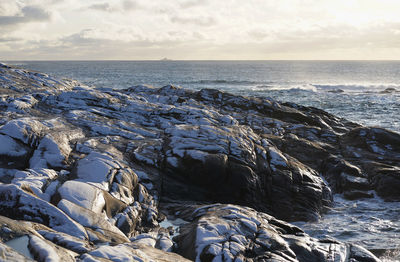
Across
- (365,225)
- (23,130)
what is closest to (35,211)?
(23,130)

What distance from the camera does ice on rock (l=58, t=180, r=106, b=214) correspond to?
7.72 m

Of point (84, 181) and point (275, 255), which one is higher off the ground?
point (84, 181)

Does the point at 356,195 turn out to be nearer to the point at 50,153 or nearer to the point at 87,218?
the point at 87,218

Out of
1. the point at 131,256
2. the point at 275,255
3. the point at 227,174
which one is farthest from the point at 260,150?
the point at 131,256

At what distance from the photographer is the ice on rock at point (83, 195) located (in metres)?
7.72

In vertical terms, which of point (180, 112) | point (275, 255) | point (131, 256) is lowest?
point (275, 255)

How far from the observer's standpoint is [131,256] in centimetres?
538

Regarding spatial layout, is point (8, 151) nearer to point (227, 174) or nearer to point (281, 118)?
point (227, 174)

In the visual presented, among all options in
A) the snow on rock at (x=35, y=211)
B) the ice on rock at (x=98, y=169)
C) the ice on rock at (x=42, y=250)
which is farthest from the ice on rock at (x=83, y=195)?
the ice on rock at (x=42, y=250)

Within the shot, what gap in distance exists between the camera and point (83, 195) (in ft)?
26.2

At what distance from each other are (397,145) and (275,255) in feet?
48.3

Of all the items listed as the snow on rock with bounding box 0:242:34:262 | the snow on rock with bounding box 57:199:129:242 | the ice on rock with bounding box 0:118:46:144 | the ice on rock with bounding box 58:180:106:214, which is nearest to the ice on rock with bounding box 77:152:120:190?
the ice on rock with bounding box 58:180:106:214

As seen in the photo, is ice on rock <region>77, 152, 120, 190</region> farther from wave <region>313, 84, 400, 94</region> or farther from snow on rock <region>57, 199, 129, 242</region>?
wave <region>313, 84, 400, 94</region>

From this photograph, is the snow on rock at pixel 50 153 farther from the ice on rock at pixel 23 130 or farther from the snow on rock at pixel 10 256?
the snow on rock at pixel 10 256
